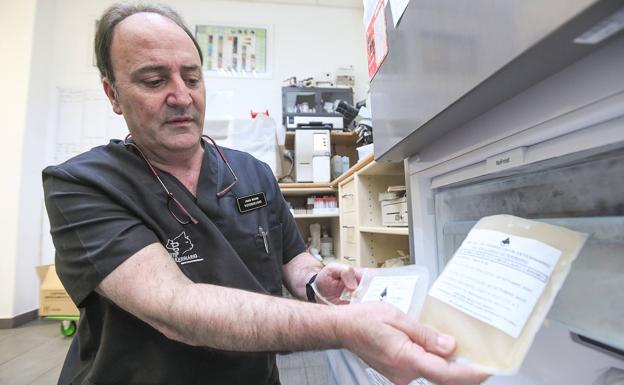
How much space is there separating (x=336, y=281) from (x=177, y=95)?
532 millimetres

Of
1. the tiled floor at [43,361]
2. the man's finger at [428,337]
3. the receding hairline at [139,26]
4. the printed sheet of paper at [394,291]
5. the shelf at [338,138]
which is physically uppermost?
the shelf at [338,138]

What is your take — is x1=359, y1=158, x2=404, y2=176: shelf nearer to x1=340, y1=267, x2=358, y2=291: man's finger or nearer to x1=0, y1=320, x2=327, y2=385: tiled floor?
x1=340, y1=267, x2=358, y2=291: man's finger

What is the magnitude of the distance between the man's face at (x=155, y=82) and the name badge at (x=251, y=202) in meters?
0.18

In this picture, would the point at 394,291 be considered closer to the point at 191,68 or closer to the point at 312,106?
the point at 191,68

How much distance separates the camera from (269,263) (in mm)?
777

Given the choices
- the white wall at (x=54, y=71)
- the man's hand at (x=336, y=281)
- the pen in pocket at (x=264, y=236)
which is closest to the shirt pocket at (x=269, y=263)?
the pen in pocket at (x=264, y=236)

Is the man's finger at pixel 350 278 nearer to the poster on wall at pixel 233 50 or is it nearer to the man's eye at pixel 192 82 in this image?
the man's eye at pixel 192 82

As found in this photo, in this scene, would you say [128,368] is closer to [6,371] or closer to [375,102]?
[375,102]

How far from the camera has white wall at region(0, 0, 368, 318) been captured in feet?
6.89

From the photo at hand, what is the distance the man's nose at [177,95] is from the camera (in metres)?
0.67

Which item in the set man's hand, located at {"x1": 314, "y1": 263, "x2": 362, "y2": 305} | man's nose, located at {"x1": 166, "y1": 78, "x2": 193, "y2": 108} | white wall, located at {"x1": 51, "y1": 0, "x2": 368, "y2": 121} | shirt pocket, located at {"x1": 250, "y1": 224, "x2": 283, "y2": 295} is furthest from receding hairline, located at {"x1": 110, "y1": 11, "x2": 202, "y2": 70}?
white wall, located at {"x1": 51, "y1": 0, "x2": 368, "y2": 121}

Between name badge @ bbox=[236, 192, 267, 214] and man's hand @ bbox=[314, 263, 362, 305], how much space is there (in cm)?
25

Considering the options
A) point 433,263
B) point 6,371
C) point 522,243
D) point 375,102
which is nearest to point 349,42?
point 375,102

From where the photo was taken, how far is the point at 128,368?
57 centimetres
